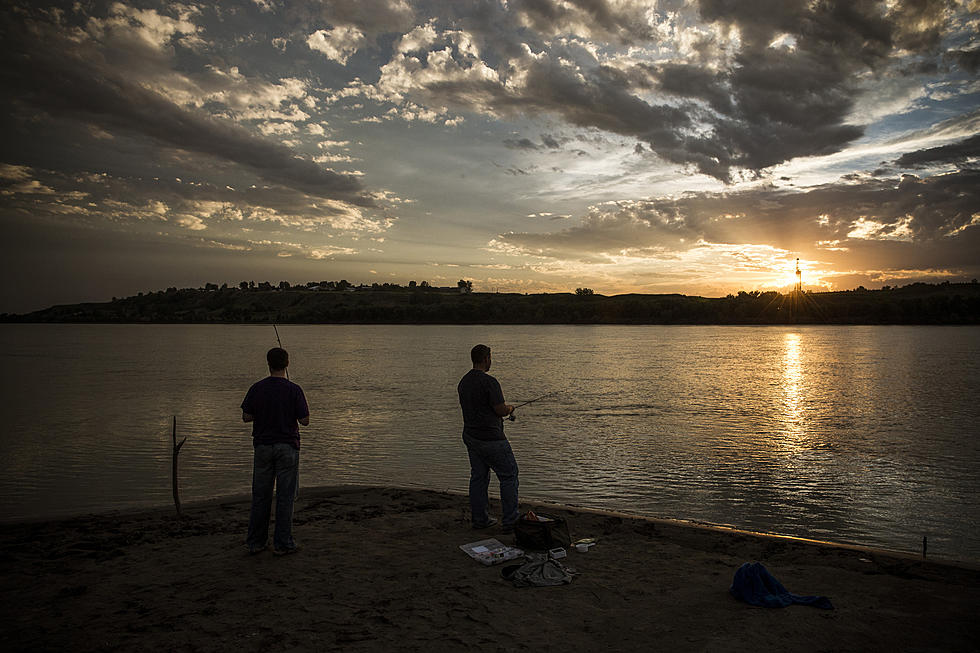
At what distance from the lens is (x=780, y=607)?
5.57 m

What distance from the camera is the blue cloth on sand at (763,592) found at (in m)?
5.60

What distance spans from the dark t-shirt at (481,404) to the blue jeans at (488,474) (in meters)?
0.12

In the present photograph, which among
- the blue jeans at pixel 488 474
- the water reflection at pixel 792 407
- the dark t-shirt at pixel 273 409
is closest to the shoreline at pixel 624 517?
the blue jeans at pixel 488 474

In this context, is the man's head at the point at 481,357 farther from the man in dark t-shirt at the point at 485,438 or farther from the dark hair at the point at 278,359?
the dark hair at the point at 278,359

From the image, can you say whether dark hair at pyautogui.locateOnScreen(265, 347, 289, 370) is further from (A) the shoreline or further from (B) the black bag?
(A) the shoreline

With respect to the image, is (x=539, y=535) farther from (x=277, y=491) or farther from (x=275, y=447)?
(x=275, y=447)

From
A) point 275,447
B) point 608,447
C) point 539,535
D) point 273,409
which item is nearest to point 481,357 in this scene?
point 539,535

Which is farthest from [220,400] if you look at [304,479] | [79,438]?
[304,479]

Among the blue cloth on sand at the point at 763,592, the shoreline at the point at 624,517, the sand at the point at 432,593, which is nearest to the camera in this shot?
the sand at the point at 432,593

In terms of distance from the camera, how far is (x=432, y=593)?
5.92m

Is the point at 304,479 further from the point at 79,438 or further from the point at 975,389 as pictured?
the point at 975,389

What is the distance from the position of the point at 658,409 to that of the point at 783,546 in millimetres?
16806

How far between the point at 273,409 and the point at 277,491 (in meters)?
0.97

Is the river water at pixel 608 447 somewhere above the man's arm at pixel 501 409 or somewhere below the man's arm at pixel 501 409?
below
